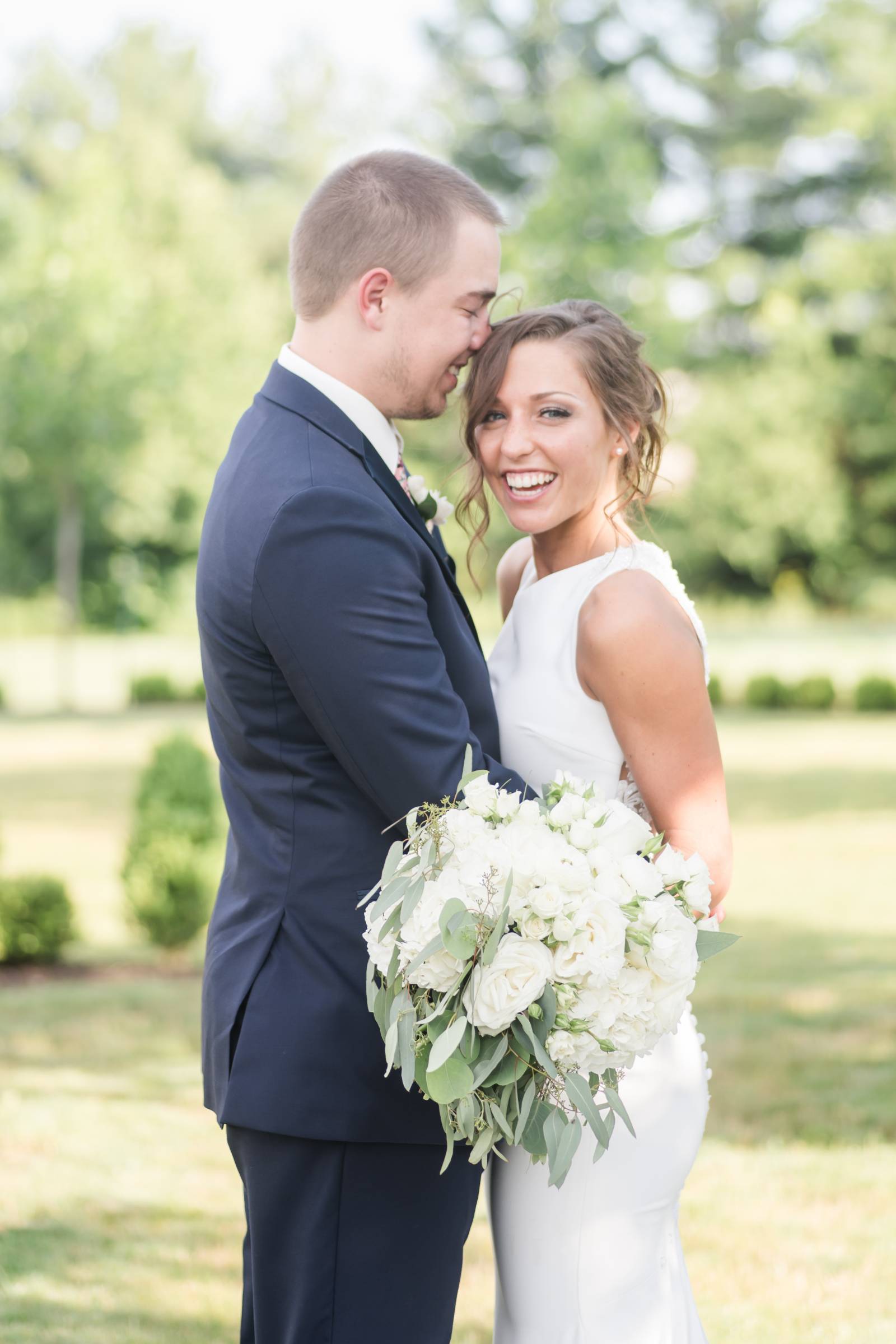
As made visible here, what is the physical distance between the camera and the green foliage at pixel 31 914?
28.6ft

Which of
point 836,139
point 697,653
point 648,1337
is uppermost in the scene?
point 836,139

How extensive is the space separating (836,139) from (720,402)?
8.05 m

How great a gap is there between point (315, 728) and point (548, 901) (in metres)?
0.52

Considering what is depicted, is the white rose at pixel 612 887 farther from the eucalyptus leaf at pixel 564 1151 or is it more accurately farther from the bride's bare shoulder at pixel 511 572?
the bride's bare shoulder at pixel 511 572

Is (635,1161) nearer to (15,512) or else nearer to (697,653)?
(697,653)

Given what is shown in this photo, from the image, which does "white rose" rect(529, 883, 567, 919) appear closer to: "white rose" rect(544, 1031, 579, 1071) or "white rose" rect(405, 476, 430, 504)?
"white rose" rect(544, 1031, 579, 1071)

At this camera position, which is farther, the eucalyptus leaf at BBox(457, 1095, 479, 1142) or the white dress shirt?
the white dress shirt

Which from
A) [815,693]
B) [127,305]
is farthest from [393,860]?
[127,305]

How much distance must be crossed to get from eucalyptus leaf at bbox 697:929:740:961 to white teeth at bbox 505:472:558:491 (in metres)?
0.99

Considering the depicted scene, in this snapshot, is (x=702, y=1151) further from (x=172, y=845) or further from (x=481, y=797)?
(x=172, y=845)

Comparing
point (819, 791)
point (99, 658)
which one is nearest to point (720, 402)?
point (99, 658)

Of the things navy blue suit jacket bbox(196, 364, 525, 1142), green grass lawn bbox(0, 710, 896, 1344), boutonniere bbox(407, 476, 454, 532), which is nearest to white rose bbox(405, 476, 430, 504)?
boutonniere bbox(407, 476, 454, 532)

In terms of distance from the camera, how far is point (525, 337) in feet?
9.15

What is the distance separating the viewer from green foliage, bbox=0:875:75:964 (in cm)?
872
